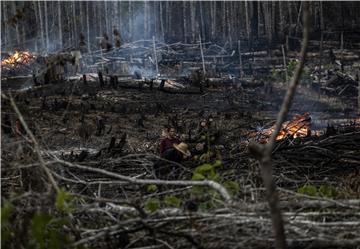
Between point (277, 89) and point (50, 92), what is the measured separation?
30.9ft

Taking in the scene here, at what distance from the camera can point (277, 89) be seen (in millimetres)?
21578

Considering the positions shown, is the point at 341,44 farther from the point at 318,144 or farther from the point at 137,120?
the point at 318,144

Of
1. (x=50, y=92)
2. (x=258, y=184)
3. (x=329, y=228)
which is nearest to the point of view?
(x=329, y=228)

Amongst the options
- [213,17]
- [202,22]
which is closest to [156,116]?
[202,22]

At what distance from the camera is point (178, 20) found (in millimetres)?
39250

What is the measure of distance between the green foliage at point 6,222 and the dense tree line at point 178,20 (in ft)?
92.4

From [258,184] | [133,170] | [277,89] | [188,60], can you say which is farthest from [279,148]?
[188,60]

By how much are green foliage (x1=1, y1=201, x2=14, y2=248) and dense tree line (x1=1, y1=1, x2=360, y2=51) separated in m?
28.2

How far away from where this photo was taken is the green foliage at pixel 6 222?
10.9 ft

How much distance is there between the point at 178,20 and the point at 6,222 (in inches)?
1451

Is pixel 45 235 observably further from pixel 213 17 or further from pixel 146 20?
pixel 146 20

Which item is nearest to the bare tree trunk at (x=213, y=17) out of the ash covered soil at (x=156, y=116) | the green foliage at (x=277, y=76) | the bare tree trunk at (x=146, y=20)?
the bare tree trunk at (x=146, y=20)

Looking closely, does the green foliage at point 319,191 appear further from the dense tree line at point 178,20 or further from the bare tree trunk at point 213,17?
the bare tree trunk at point 213,17

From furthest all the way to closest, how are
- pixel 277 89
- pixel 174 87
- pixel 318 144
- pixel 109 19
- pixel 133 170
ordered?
pixel 109 19
pixel 277 89
pixel 174 87
pixel 133 170
pixel 318 144
